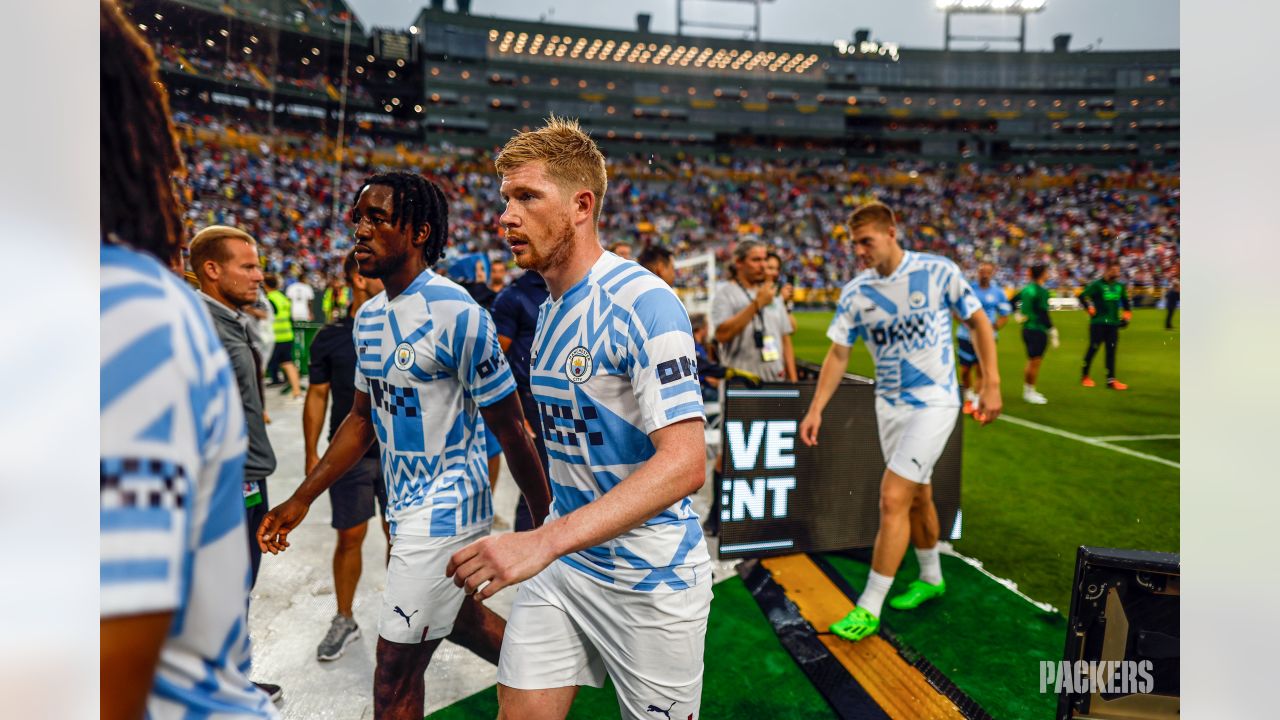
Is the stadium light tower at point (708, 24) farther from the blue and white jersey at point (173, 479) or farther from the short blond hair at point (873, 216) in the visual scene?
the blue and white jersey at point (173, 479)

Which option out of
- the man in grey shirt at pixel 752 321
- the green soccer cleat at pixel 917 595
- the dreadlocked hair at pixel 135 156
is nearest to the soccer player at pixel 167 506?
the dreadlocked hair at pixel 135 156

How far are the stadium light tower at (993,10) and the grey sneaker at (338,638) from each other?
12.3ft

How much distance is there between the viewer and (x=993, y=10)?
2934mm

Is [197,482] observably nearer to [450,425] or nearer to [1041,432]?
[450,425]

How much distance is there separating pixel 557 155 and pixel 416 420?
0.96 meters

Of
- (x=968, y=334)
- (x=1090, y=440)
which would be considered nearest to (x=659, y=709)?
(x=1090, y=440)

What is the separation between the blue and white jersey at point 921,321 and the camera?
11.2 ft

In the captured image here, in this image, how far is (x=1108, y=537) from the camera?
458cm

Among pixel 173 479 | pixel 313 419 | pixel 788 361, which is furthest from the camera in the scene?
pixel 788 361

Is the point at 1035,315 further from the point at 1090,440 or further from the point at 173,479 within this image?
the point at 173,479
